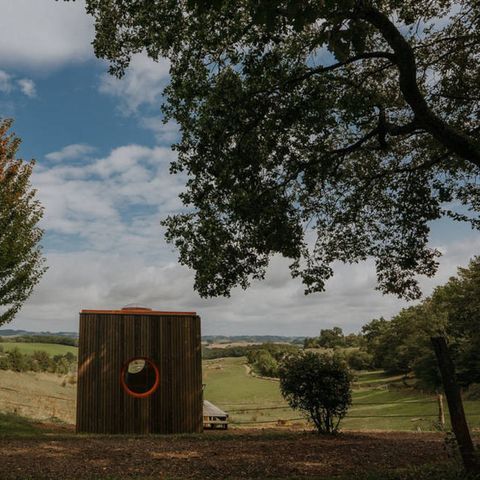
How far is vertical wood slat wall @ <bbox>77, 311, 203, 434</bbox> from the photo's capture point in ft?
57.0

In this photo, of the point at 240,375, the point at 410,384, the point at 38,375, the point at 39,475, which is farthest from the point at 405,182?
A: the point at 240,375

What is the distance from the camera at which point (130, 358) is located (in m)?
17.7

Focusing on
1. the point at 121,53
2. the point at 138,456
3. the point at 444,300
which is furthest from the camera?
the point at 444,300

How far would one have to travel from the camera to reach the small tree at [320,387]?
46.7ft

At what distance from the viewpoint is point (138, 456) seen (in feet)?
34.3

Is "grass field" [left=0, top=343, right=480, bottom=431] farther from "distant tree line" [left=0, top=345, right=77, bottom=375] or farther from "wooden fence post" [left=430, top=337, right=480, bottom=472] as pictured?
"wooden fence post" [left=430, top=337, right=480, bottom=472]

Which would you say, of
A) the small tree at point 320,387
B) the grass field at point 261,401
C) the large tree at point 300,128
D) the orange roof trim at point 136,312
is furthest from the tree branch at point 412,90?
the orange roof trim at point 136,312

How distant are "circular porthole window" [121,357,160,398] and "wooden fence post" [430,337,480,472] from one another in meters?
12.3

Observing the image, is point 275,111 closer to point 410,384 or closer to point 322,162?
point 322,162

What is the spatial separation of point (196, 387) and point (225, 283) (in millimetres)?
7581

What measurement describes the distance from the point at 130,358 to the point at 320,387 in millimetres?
7268

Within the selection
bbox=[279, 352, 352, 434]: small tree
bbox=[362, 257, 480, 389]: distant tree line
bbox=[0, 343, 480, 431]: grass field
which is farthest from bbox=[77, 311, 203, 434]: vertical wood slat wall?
bbox=[362, 257, 480, 389]: distant tree line

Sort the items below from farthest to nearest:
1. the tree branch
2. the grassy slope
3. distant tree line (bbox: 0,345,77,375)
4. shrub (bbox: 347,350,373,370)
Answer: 1. shrub (bbox: 347,350,373,370)
2. distant tree line (bbox: 0,345,77,375)
3. the grassy slope
4. the tree branch

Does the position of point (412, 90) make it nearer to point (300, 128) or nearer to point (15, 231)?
point (300, 128)
